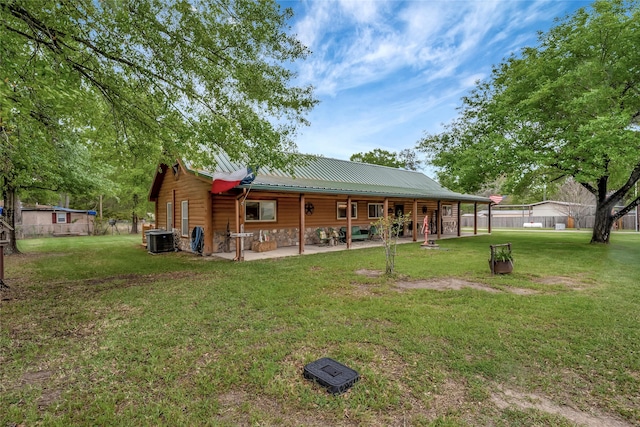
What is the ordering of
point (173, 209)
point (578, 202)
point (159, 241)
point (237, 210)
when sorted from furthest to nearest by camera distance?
point (578, 202) < point (173, 209) < point (159, 241) < point (237, 210)

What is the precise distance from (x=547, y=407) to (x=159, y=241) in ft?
39.3

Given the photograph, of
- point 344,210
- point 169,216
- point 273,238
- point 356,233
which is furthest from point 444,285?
point 169,216

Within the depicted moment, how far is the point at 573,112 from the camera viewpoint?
409 inches

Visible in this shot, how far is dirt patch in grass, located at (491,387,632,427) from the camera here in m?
2.21

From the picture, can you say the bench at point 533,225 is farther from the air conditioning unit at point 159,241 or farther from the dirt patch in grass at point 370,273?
the air conditioning unit at point 159,241

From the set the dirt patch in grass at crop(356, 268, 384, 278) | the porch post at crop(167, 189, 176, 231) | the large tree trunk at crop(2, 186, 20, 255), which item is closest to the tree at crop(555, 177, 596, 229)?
the dirt patch in grass at crop(356, 268, 384, 278)

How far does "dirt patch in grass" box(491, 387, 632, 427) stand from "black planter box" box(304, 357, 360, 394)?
119 cm

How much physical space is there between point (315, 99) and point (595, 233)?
14376mm

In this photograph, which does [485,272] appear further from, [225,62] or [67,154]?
[67,154]

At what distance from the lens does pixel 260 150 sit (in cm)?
676

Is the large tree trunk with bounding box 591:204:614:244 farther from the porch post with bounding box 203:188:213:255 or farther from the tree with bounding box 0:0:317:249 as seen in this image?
the porch post with bounding box 203:188:213:255

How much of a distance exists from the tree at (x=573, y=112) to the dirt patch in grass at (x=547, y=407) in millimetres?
10060

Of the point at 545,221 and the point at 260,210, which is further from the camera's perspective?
the point at 545,221

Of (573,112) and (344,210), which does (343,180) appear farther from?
(573,112)
